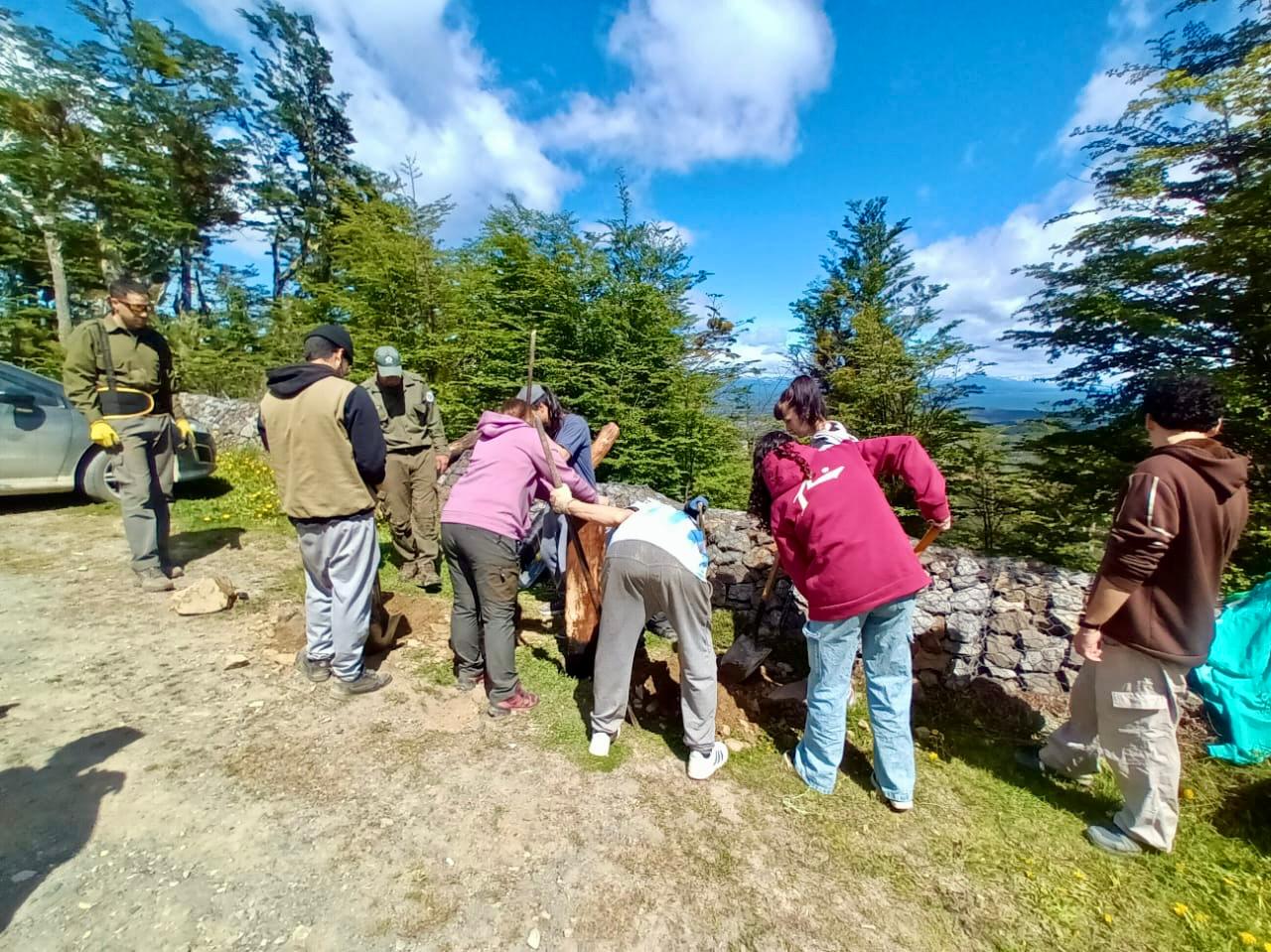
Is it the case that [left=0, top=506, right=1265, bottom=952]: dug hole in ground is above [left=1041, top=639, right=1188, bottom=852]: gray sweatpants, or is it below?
below

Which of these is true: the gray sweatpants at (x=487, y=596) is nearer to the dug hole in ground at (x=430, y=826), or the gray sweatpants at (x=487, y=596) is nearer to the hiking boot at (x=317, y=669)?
the dug hole in ground at (x=430, y=826)

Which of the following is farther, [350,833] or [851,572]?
[851,572]

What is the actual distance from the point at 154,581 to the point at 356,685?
2.65 metres

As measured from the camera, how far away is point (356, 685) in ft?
11.2

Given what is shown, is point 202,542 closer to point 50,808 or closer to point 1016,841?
point 50,808

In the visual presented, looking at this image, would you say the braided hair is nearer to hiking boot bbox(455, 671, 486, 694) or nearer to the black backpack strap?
hiking boot bbox(455, 671, 486, 694)

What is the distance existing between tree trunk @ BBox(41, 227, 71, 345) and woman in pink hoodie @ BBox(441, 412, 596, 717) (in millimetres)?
17737

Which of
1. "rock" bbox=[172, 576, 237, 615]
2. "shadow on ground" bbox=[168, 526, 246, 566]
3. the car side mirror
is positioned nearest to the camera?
"rock" bbox=[172, 576, 237, 615]

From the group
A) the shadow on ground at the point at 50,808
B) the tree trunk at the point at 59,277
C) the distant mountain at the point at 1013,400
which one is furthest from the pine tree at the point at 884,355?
the tree trunk at the point at 59,277

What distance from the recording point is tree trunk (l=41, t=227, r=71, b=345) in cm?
1418

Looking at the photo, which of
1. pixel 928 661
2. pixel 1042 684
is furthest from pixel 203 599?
pixel 1042 684

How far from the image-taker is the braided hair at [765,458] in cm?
273

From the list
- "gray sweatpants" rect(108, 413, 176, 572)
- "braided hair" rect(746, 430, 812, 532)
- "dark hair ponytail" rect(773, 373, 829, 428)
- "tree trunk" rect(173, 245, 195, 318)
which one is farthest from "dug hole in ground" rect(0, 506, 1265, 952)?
"tree trunk" rect(173, 245, 195, 318)

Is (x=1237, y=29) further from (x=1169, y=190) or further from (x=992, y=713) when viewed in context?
(x=992, y=713)
